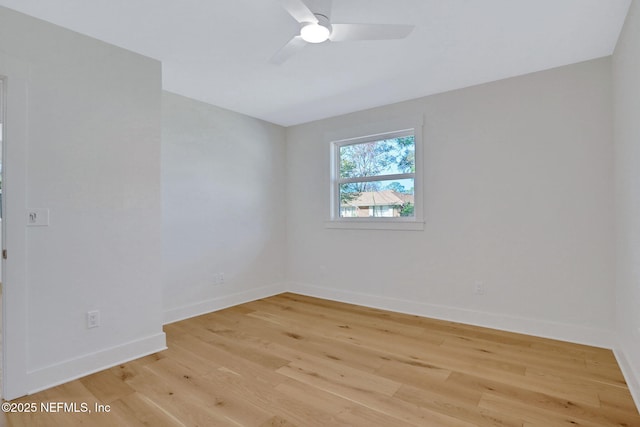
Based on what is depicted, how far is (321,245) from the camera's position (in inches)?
176

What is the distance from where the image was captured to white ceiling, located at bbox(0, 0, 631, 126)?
2.04 m

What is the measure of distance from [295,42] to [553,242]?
2.74 metres

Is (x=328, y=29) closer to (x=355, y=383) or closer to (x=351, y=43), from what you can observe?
(x=351, y=43)

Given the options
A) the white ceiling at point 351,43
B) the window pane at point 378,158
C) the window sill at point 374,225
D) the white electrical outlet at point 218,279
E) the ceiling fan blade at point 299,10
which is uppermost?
the white ceiling at point 351,43

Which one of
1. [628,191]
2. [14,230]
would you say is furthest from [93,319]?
[628,191]

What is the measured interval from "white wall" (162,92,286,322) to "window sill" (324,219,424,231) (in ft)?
3.16

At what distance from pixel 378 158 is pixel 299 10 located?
253cm

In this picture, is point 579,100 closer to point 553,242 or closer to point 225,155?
point 553,242

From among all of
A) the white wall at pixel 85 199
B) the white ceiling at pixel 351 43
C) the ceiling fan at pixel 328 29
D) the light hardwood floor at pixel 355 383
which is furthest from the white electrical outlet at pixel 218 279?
the ceiling fan at pixel 328 29

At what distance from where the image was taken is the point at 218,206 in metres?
3.96

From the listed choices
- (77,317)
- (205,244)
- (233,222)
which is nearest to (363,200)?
(233,222)

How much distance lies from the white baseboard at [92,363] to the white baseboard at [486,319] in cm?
222

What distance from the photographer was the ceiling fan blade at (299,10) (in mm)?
1664

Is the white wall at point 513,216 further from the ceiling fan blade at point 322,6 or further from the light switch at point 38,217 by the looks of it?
the light switch at point 38,217
